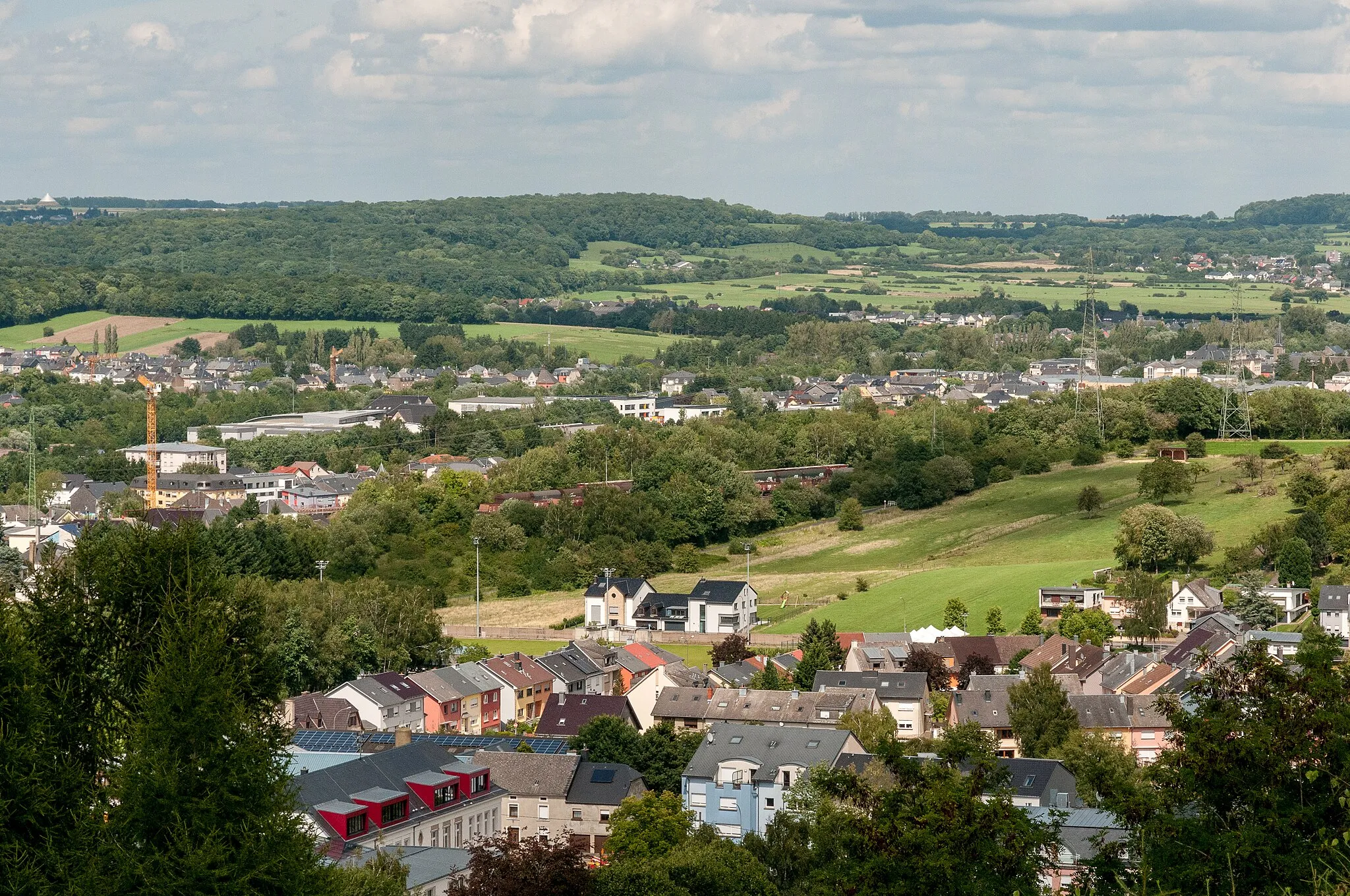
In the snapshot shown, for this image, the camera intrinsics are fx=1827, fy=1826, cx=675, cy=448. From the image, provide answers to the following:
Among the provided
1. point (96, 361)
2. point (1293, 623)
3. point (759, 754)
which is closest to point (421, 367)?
point (96, 361)

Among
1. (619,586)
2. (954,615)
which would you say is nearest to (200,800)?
(954,615)

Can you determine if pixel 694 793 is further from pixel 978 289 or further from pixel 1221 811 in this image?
pixel 978 289

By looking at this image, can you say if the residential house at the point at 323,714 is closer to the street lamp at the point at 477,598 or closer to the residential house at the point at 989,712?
the residential house at the point at 989,712

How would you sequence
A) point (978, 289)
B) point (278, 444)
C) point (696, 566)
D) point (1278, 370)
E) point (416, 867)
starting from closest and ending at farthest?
1. point (416, 867)
2. point (696, 566)
3. point (278, 444)
4. point (1278, 370)
5. point (978, 289)

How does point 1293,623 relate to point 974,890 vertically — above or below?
below

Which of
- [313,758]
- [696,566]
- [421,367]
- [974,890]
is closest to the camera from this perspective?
[974,890]

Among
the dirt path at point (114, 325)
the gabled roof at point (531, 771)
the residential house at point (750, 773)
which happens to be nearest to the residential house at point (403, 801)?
the gabled roof at point (531, 771)
